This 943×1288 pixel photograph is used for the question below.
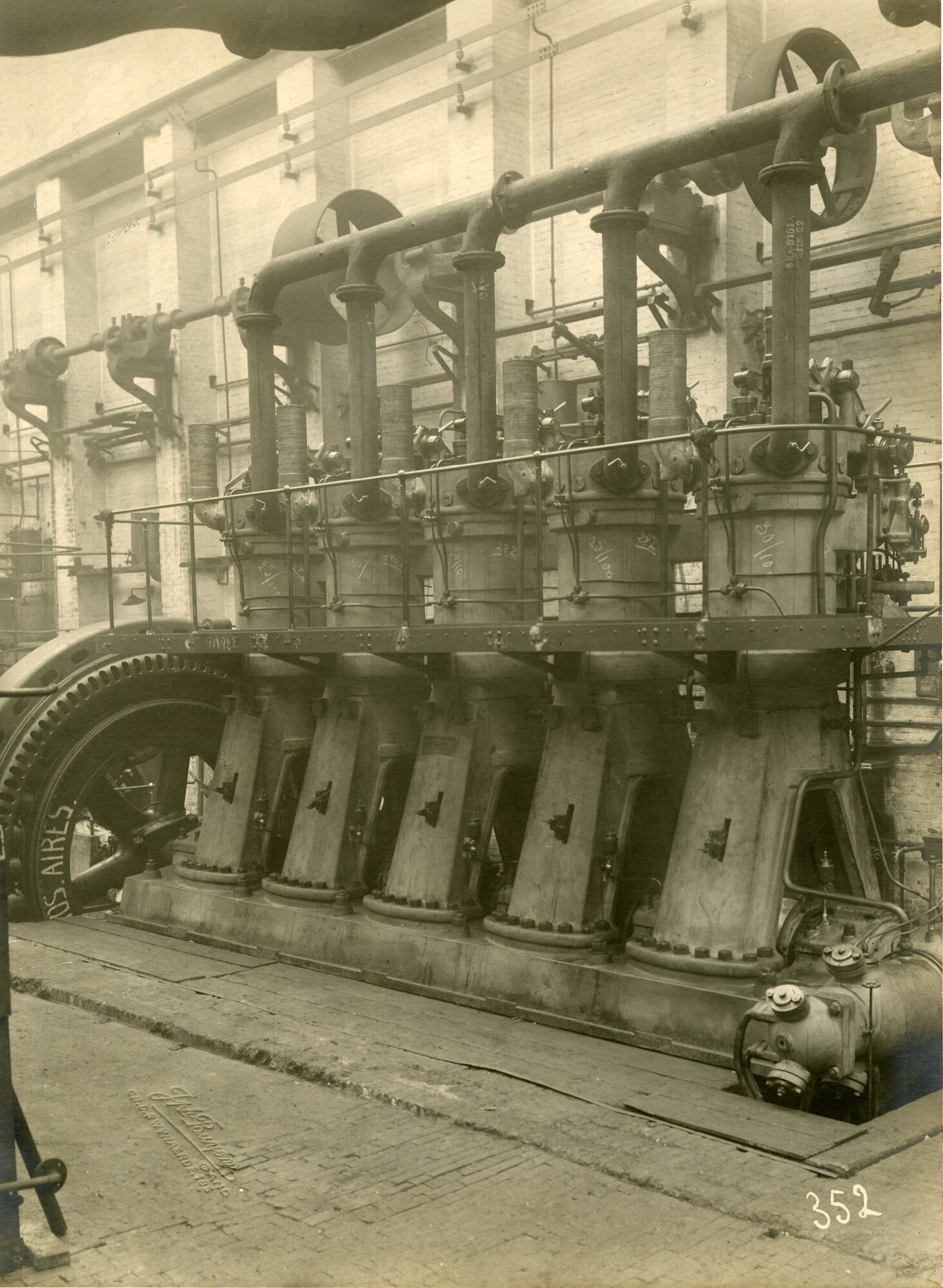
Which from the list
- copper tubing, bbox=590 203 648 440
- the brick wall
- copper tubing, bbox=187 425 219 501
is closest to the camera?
copper tubing, bbox=590 203 648 440

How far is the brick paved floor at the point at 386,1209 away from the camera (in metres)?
4.14

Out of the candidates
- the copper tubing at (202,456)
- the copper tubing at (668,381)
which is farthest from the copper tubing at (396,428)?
the copper tubing at (202,456)

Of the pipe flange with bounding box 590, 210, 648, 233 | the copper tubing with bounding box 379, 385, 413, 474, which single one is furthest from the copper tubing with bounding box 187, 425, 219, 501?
the pipe flange with bounding box 590, 210, 648, 233

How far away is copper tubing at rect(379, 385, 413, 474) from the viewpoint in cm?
884

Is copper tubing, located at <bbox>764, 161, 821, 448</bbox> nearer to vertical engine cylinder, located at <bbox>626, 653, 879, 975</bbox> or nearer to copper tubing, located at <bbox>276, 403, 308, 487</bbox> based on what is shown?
vertical engine cylinder, located at <bbox>626, 653, 879, 975</bbox>

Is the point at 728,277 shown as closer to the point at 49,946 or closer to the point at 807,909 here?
the point at 807,909

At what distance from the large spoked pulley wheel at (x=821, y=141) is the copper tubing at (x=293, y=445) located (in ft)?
12.0

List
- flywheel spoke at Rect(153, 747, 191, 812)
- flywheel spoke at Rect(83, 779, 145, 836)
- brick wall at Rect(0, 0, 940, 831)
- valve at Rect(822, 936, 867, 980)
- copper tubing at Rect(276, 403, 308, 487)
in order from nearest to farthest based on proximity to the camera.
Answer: valve at Rect(822, 936, 867, 980) → brick wall at Rect(0, 0, 940, 831) → copper tubing at Rect(276, 403, 308, 487) → flywheel spoke at Rect(83, 779, 145, 836) → flywheel spoke at Rect(153, 747, 191, 812)

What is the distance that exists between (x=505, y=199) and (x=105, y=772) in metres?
5.32

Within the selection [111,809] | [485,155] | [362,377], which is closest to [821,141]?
[362,377]

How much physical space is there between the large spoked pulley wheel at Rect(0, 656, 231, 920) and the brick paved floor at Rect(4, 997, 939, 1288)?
4.04 m

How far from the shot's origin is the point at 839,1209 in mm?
4465

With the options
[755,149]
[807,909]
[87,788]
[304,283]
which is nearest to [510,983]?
[807,909]
